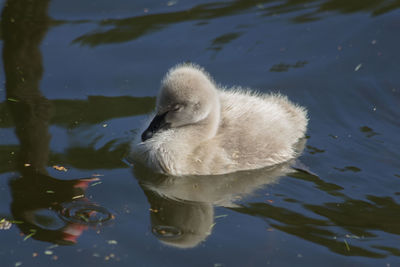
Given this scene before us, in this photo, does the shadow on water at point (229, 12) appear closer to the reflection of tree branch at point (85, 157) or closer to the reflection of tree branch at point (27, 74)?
the reflection of tree branch at point (27, 74)

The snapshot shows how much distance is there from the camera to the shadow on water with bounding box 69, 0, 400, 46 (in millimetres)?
6613

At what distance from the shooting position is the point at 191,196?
448 centimetres

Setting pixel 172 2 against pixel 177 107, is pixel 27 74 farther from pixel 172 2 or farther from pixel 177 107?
pixel 172 2

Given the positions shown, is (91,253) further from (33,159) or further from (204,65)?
(204,65)

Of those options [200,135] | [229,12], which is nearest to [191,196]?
[200,135]

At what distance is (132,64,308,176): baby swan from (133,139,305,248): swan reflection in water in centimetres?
6

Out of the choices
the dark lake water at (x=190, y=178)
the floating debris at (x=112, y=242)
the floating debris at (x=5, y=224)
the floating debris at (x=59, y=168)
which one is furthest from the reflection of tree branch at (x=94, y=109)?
the floating debris at (x=112, y=242)

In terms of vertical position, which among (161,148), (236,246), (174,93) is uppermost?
(174,93)

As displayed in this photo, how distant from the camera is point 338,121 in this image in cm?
537

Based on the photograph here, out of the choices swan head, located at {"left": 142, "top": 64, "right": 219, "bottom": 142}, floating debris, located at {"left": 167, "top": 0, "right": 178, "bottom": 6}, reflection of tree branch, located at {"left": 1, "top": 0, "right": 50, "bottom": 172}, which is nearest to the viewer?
swan head, located at {"left": 142, "top": 64, "right": 219, "bottom": 142}

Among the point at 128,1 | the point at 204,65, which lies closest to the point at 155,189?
the point at 204,65

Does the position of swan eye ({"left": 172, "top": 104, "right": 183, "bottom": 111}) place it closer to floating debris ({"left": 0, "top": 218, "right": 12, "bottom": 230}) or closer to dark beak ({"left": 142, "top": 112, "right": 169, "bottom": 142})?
dark beak ({"left": 142, "top": 112, "right": 169, "bottom": 142})

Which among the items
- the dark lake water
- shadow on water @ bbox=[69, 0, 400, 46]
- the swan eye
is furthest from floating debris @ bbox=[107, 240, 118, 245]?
shadow on water @ bbox=[69, 0, 400, 46]

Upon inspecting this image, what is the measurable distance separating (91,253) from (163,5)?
3747 millimetres
